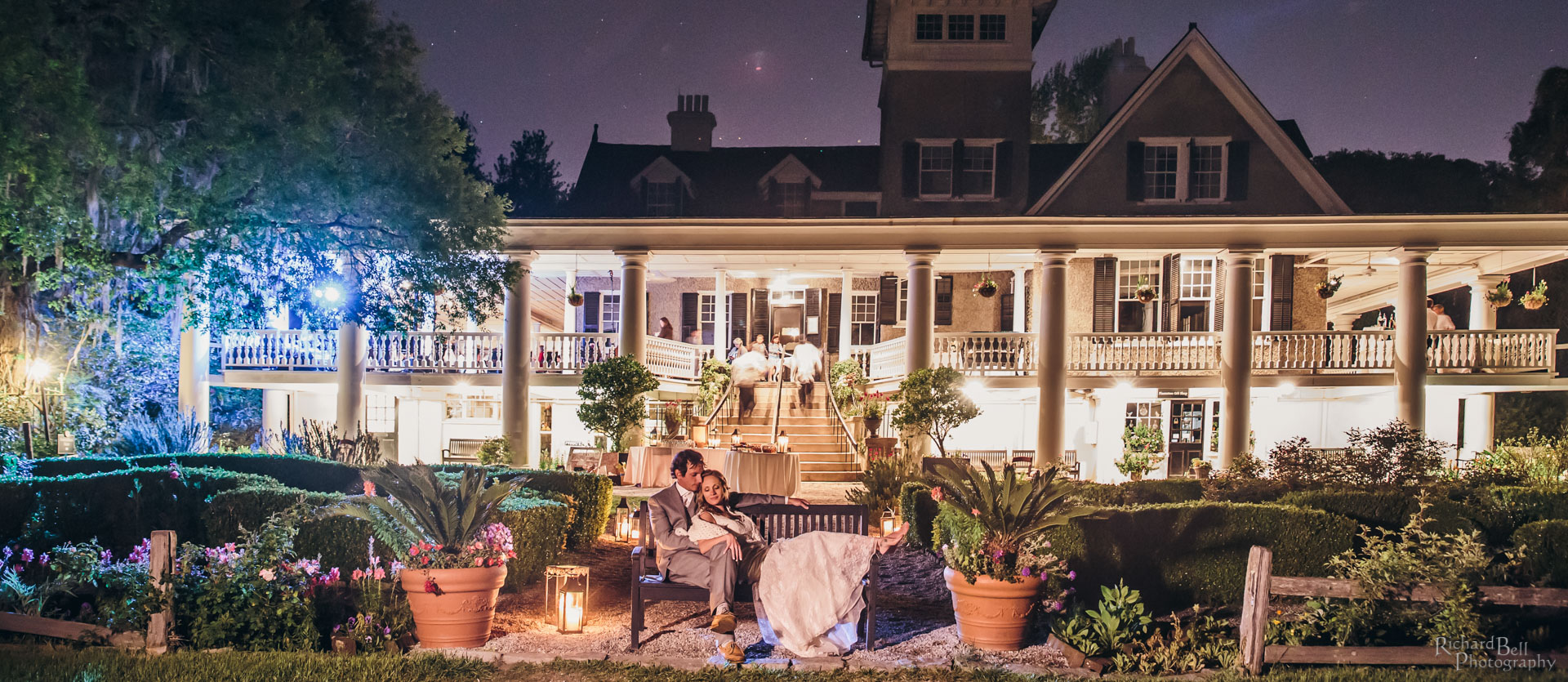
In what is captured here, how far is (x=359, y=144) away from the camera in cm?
1078

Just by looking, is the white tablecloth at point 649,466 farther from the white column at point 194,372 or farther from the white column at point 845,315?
the white column at point 194,372

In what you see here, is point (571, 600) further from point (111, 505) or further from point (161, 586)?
point (111, 505)

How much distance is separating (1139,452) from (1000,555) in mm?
11228

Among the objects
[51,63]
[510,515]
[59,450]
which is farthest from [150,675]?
[59,450]

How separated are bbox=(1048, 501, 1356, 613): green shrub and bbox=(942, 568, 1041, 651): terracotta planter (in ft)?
4.36

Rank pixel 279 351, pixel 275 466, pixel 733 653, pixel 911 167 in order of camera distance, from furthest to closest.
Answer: pixel 911 167 → pixel 279 351 → pixel 275 466 → pixel 733 653

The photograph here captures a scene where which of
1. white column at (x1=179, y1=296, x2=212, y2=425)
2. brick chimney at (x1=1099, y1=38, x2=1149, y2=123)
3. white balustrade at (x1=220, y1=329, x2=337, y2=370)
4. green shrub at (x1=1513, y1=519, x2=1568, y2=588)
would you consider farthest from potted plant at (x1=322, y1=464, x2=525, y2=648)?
brick chimney at (x1=1099, y1=38, x2=1149, y2=123)

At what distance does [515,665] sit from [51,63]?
6.27 meters

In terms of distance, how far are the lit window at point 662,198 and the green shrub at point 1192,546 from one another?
15.6 meters

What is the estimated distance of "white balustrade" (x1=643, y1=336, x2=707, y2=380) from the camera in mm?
19141

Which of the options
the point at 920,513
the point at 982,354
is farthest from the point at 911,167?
the point at 920,513

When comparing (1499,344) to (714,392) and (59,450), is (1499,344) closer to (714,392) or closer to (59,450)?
(714,392)

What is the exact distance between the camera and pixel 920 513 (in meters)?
10.7

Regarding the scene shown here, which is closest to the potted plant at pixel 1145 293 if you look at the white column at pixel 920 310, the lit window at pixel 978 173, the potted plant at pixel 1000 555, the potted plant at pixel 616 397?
the lit window at pixel 978 173
